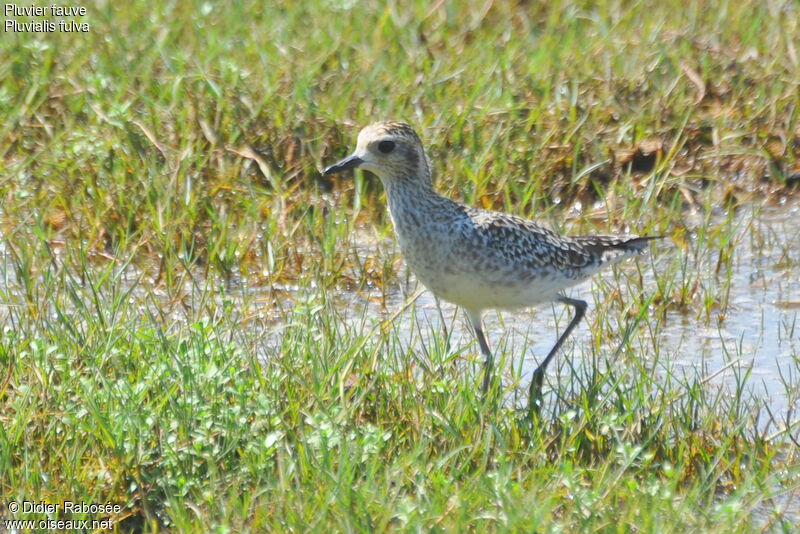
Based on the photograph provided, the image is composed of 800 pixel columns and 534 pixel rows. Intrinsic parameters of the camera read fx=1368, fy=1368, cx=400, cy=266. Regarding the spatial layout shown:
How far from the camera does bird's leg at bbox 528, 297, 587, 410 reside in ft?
18.1

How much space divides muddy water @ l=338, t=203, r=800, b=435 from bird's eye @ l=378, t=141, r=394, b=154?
2.47 feet

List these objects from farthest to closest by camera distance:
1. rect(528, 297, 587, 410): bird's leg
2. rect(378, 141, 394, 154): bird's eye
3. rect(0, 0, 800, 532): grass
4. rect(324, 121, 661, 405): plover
A: rect(378, 141, 394, 154): bird's eye < rect(324, 121, 661, 405): plover < rect(528, 297, 587, 410): bird's leg < rect(0, 0, 800, 532): grass

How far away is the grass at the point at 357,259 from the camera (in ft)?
15.8

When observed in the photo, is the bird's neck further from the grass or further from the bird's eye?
the grass

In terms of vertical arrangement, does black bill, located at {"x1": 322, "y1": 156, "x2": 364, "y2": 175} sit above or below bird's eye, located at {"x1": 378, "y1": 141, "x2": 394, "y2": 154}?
below

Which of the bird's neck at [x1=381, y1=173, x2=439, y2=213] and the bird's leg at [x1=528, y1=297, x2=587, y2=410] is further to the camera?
the bird's neck at [x1=381, y1=173, x2=439, y2=213]

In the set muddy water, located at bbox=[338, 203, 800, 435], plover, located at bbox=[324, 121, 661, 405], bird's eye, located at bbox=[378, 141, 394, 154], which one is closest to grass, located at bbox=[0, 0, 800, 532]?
muddy water, located at bbox=[338, 203, 800, 435]

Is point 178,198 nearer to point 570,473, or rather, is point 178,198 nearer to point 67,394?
point 67,394

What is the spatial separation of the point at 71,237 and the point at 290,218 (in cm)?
120

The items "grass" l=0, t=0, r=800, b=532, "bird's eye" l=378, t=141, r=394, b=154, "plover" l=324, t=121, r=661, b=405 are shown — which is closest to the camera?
"grass" l=0, t=0, r=800, b=532

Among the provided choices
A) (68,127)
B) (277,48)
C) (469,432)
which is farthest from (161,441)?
(277,48)

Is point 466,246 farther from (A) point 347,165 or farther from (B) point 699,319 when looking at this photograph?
(B) point 699,319

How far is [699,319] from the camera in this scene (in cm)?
685

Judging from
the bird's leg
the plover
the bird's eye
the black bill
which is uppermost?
the bird's eye
